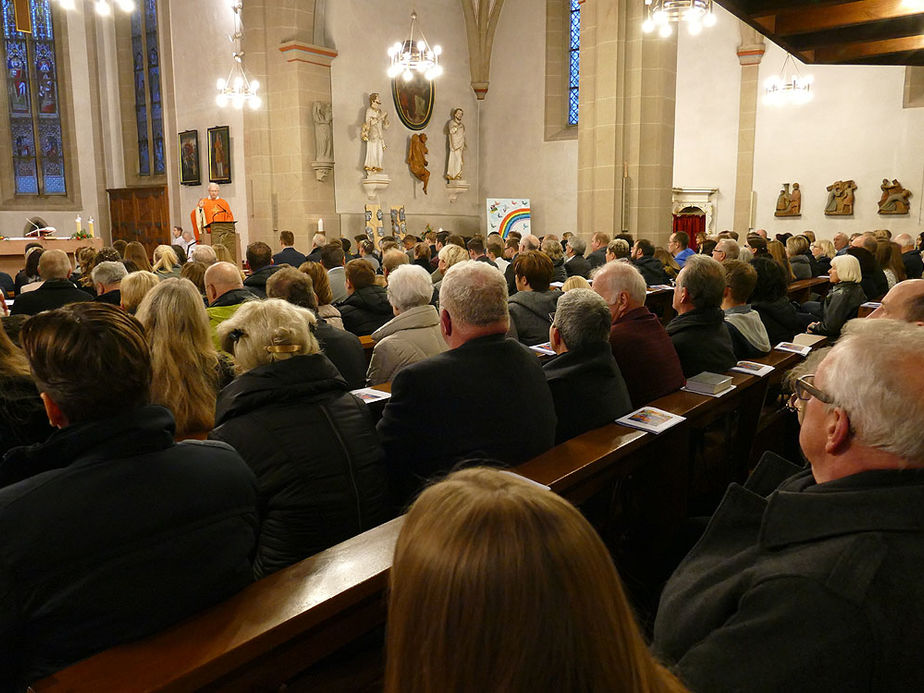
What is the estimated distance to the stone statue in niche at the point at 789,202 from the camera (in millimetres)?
15469

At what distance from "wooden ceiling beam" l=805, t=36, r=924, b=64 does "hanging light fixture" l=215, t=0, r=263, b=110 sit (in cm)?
1039

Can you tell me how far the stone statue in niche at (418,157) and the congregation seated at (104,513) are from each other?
14130 mm

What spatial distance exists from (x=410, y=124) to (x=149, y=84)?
6.82 meters

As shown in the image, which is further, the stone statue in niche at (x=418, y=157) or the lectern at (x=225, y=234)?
the stone statue in niche at (x=418, y=157)

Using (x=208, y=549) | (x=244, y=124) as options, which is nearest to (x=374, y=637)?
(x=208, y=549)

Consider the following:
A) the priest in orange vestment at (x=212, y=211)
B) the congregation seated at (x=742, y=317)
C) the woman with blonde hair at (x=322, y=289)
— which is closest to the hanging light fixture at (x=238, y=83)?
the priest in orange vestment at (x=212, y=211)

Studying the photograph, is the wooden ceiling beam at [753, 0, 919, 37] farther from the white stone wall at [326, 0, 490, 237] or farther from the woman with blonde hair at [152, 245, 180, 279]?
the white stone wall at [326, 0, 490, 237]

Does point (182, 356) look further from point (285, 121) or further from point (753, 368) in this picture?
point (285, 121)

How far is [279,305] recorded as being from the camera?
7.99 ft

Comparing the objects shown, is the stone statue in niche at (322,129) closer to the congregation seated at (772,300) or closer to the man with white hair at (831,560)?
the congregation seated at (772,300)

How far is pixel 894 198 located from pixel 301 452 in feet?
50.7

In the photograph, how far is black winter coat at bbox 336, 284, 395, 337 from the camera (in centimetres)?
538

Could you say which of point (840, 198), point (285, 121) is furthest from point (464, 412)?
point (840, 198)

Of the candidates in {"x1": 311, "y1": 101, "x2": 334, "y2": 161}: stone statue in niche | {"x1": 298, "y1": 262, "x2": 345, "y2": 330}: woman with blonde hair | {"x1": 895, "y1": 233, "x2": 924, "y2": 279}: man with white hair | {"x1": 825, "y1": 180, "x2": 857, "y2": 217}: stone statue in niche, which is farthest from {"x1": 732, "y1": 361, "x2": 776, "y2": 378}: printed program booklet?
{"x1": 825, "y1": 180, "x2": 857, "y2": 217}: stone statue in niche
